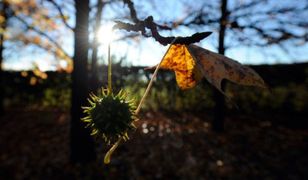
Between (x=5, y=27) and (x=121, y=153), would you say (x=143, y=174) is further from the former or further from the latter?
(x=5, y=27)

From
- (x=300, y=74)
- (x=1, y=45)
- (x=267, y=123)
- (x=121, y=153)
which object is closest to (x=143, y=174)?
(x=121, y=153)

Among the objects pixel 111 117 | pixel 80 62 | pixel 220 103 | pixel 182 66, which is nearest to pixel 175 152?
pixel 220 103

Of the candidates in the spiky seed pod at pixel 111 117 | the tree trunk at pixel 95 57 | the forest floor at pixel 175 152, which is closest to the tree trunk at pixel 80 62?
the tree trunk at pixel 95 57

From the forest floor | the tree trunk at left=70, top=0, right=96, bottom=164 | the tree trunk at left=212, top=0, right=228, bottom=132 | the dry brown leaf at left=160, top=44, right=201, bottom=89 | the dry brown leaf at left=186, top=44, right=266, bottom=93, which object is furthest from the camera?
the tree trunk at left=212, top=0, right=228, bottom=132

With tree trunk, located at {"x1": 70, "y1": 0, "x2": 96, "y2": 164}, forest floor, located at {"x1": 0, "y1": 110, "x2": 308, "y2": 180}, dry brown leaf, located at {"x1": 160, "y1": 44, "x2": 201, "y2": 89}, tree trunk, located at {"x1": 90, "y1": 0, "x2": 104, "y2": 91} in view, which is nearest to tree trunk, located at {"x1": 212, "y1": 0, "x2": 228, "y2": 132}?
forest floor, located at {"x1": 0, "y1": 110, "x2": 308, "y2": 180}

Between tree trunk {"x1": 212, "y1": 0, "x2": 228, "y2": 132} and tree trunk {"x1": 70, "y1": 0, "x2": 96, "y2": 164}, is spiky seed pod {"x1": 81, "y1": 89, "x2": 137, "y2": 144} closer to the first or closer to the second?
tree trunk {"x1": 70, "y1": 0, "x2": 96, "y2": 164}

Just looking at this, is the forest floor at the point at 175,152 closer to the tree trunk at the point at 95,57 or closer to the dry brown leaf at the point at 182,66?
the tree trunk at the point at 95,57
